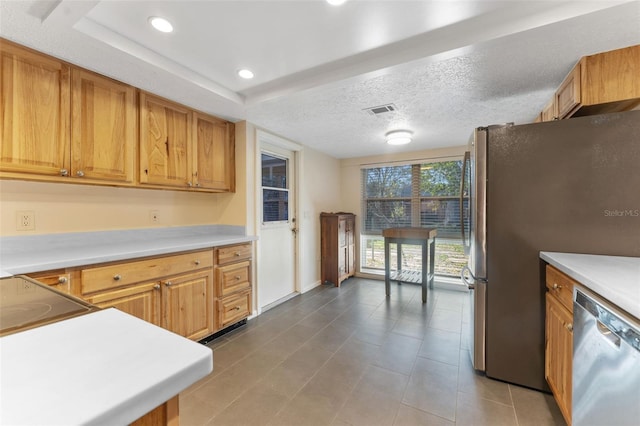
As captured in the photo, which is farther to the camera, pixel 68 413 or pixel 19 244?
pixel 19 244

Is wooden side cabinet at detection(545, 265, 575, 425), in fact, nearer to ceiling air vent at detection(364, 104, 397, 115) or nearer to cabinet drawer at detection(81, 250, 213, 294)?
ceiling air vent at detection(364, 104, 397, 115)

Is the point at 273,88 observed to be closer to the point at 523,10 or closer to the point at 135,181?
the point at 135,181

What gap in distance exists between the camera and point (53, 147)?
5.86 feet

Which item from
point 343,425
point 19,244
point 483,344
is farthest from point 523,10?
point 19,244

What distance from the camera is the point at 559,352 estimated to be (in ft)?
5.09

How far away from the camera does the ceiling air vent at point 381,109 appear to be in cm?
260

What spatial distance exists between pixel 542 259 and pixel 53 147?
333 centimetres

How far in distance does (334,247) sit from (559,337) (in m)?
2.98

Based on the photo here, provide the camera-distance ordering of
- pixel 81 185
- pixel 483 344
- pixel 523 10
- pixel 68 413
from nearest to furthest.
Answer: pixel 68 413 < pixel 523 10 < pixel 483 344 < pixel 81 185

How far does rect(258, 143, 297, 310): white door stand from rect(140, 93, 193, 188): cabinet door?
946 mm

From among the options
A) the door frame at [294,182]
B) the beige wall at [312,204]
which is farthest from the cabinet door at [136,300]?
the beige wall at [312,204]

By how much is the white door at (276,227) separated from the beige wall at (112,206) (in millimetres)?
369

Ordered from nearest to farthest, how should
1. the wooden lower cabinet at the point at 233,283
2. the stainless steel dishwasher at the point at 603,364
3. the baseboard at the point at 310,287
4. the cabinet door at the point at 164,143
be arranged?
1. the stainless steel dishwasher at the point at 603,364
2. the cabinet door at the point at 164,143
3. the wooden lower cabinet at the point at 233,283
4. the baseboard at the point at 310,287

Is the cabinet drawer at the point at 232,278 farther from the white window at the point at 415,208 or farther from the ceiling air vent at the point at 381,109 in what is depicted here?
the white window at the point at 415,208
